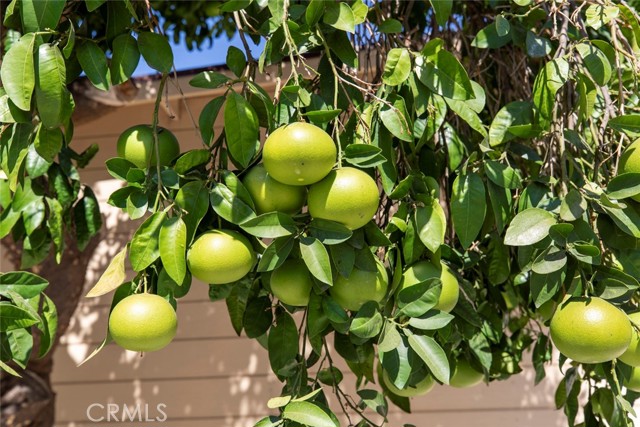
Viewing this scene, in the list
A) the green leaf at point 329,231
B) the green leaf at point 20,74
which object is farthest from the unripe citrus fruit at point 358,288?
the green leaf at point 20,74

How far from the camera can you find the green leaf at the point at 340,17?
56.4 inches

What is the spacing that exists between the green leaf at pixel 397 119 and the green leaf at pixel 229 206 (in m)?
0.34

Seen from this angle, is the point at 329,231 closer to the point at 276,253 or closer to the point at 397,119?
the point at 276,253

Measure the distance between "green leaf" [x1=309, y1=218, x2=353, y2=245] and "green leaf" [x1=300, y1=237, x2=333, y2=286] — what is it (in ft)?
0.06

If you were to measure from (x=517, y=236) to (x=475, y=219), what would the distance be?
131mm

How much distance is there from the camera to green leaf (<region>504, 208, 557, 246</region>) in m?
1.33

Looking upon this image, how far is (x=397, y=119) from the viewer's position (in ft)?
4.63

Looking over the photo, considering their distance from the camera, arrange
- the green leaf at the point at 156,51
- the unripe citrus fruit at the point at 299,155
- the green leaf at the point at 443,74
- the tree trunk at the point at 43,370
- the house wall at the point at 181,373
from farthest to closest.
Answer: the house wall at the point at 181,373 < the tree trunk at the point at 43,370 < the green leaf at the point at 156,51 < the green leaf at the point at 443,74 < the unripe citrus fruit at the point at 299,155

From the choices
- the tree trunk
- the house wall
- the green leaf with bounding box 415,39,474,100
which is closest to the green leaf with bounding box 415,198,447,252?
the green leaf with bounding box 415,39,474,100

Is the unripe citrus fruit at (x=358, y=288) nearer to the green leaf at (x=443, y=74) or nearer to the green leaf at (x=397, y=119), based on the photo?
the green leaf at (x=397, y=119)

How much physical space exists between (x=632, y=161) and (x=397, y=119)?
474mm

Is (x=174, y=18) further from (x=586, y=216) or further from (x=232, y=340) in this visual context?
(x=586, y=216)

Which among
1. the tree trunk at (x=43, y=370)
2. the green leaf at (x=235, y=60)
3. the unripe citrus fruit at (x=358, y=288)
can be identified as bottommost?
the tree trunk at (x=43, y=370)

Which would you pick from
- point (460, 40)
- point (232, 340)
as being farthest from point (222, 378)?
point (460, 40)
